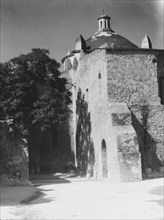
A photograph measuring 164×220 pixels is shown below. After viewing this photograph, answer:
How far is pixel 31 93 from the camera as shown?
Result: 75.4 feet

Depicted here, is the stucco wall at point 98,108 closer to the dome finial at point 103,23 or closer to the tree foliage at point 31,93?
the tree foliage at point 31,93

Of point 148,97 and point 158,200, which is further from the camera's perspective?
point 148,97

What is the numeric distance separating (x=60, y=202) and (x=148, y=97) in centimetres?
1244

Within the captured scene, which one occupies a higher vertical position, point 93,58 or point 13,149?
point 93,58

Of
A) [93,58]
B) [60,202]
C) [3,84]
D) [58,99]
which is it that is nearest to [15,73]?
[3,84]

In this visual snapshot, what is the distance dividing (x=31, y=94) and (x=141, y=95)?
6.70 m

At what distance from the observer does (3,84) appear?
913 inches

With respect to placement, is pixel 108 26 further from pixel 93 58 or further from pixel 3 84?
pixel 3 84

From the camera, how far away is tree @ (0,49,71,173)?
22.1 m

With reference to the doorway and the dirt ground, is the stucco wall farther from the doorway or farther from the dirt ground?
the dirt ground

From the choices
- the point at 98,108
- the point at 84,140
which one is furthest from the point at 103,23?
the point at 98,108

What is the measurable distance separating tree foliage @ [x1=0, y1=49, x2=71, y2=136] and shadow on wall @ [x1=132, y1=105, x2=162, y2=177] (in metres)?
4.59

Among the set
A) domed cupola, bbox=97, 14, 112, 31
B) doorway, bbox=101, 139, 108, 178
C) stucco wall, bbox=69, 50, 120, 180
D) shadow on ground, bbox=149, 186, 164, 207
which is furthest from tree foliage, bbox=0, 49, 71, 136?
domed cupola, bbox=97, 14, 112, 31

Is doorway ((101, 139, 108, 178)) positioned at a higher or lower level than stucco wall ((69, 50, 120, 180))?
lower
